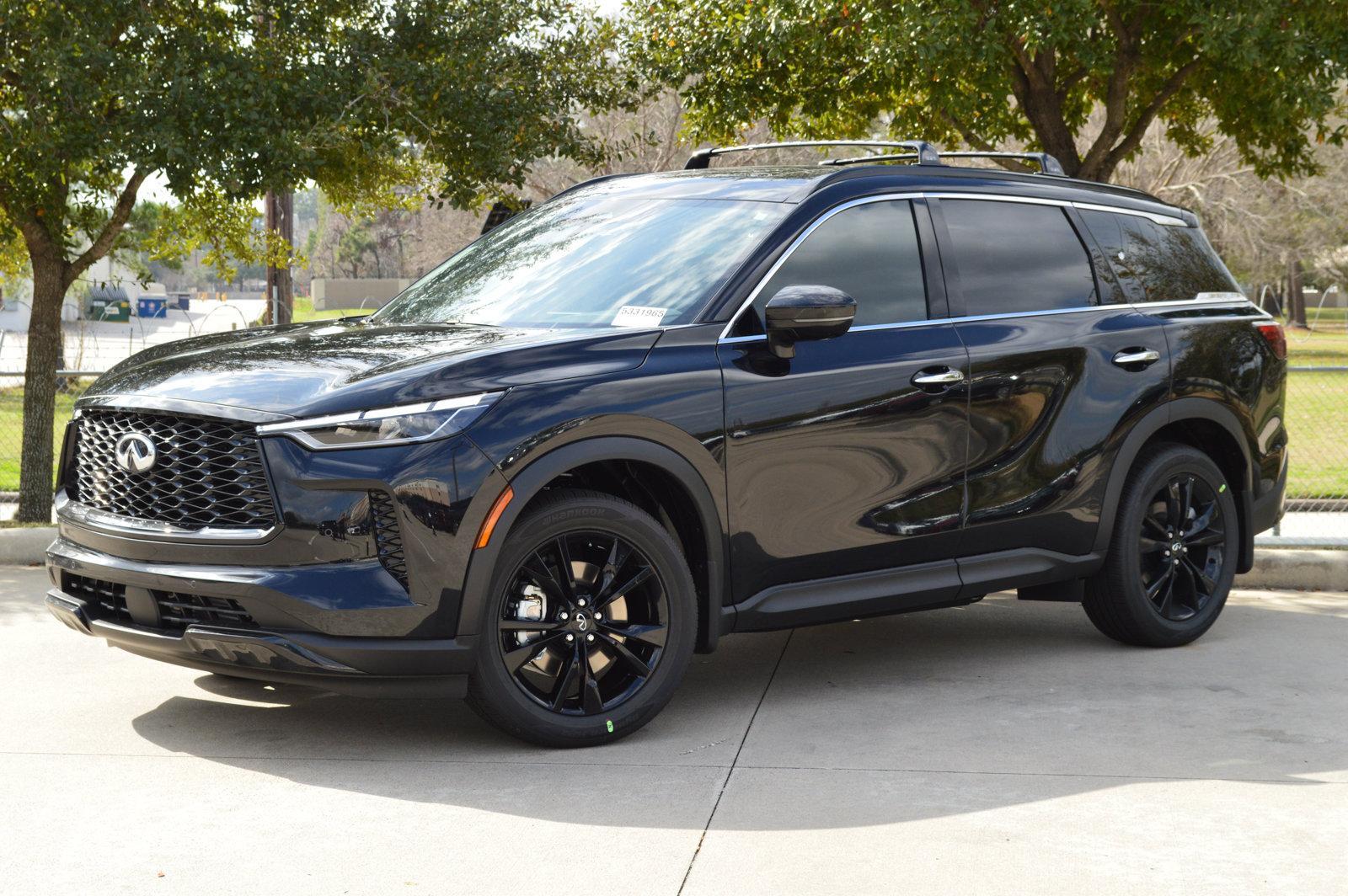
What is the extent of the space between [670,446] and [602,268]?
95 cm

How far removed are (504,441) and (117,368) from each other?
5.64 ft

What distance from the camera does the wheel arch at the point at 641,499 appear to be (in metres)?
5.03

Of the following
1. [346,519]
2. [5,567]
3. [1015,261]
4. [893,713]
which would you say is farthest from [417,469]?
[5,567]

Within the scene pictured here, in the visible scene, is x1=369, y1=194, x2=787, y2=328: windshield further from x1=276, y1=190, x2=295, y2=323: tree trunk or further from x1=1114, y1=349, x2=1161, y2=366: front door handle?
x1=276, y1=190, x2=295, y2=323: tree trunk

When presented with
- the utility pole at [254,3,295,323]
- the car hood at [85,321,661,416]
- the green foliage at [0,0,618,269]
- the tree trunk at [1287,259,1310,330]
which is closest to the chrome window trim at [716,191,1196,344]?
the car hood at [85,321,661,416]

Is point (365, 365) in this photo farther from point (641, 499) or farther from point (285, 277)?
point (285, 277)

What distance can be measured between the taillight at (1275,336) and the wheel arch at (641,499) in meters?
3.40

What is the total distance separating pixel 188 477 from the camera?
16.7 ft

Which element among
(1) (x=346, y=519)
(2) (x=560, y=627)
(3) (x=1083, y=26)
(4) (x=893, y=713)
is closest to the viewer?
(1) (x=346, y=519)

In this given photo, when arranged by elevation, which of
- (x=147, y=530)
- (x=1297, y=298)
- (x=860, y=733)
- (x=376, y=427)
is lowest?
(x=860, y=733)

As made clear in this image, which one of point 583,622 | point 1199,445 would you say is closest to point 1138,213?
point 1199,445

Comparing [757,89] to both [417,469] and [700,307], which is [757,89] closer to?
[700,307]

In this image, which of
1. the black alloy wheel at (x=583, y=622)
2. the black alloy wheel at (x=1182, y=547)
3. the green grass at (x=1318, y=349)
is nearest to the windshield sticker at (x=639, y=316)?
the black alloy wheel at (x=583, y=622)

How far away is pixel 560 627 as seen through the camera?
17.4ft
